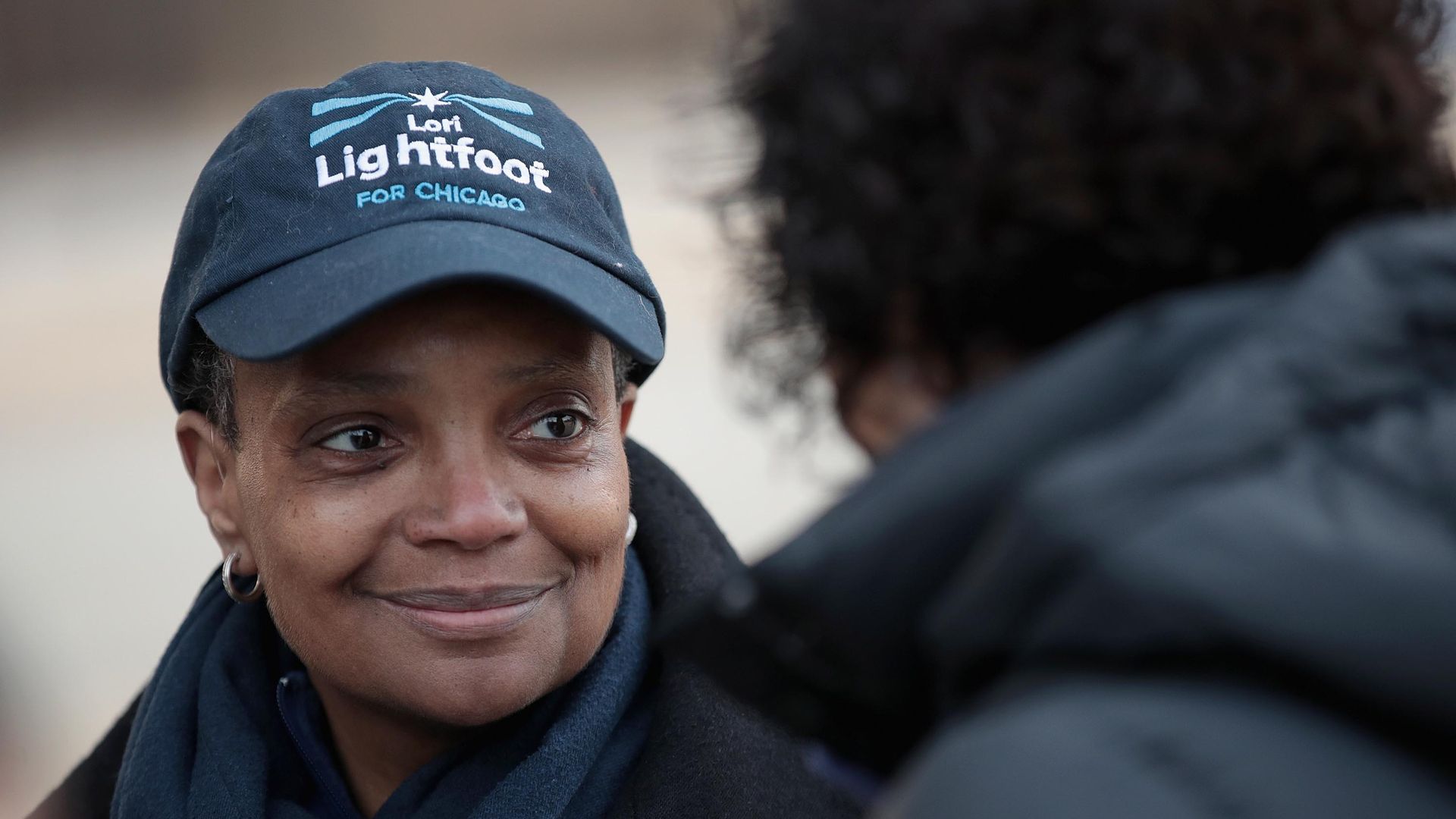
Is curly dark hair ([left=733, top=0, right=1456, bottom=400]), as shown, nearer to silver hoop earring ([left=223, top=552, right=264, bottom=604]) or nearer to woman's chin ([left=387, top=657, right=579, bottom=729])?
woman's chin ([left=387, top=657, right=579, bottom=729])

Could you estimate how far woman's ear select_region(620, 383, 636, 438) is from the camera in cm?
220

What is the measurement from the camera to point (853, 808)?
1.99 m

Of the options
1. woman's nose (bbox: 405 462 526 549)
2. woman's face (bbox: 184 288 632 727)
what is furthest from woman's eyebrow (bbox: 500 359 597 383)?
woman's nose (bbox: 405 462 526 549)

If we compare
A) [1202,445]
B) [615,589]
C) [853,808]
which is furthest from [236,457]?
[1202,445]

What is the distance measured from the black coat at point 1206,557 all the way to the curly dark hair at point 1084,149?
7 cm

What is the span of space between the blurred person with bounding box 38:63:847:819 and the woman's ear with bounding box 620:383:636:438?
8cm

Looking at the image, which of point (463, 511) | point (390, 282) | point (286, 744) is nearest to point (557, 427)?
point (463, 511)

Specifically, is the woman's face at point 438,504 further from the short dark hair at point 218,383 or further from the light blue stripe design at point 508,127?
the light blue stripe design at point 508,127

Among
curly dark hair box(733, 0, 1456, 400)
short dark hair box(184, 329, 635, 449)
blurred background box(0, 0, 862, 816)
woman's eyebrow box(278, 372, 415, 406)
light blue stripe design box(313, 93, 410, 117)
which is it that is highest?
blurred background box(0, 0, 862, 816)

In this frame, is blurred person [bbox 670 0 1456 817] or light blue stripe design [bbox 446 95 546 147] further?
light blue stripe design [bbox 446 95 546 147]

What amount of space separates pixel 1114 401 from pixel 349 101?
4.32ft

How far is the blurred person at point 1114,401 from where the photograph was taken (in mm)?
846

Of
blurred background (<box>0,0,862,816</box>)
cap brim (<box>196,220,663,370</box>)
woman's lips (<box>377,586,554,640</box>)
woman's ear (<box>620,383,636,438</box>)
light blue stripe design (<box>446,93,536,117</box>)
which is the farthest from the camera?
blurred background (<box>0,0,862,816</box>)

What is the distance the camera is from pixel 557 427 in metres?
1.98
